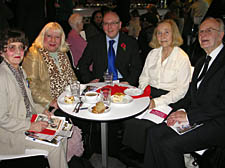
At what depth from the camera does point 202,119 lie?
181cm

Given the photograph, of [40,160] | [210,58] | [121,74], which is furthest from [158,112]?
[40,160]

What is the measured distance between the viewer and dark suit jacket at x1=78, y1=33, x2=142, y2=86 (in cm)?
295

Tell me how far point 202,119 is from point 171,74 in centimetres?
73

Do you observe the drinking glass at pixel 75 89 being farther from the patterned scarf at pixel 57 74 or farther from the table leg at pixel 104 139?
the patterned scarf at pixel 57 74

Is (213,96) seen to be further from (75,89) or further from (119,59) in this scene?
(119,59)

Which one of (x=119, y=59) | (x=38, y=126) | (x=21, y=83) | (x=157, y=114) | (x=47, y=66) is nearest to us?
(x=38, y=126)

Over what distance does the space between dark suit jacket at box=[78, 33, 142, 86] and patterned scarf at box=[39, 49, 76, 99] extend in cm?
46

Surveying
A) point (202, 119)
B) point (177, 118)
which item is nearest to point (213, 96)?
point (202, 119)

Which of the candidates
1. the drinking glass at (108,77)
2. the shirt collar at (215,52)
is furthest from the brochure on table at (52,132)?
the shirt collar at (215,52)

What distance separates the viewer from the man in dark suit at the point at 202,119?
69.2 inches

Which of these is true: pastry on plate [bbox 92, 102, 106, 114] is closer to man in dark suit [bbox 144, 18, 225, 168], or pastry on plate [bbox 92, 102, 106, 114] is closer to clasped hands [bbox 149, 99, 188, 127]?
man in dark suit [bbox 144, 18, 225, 168]

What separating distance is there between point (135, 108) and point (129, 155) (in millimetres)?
859

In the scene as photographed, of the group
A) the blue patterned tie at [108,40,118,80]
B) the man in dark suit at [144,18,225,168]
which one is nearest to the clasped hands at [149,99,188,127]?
the man in dark suit at [144,18,225,168]

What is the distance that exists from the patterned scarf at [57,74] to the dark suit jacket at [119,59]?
1.51 feet
